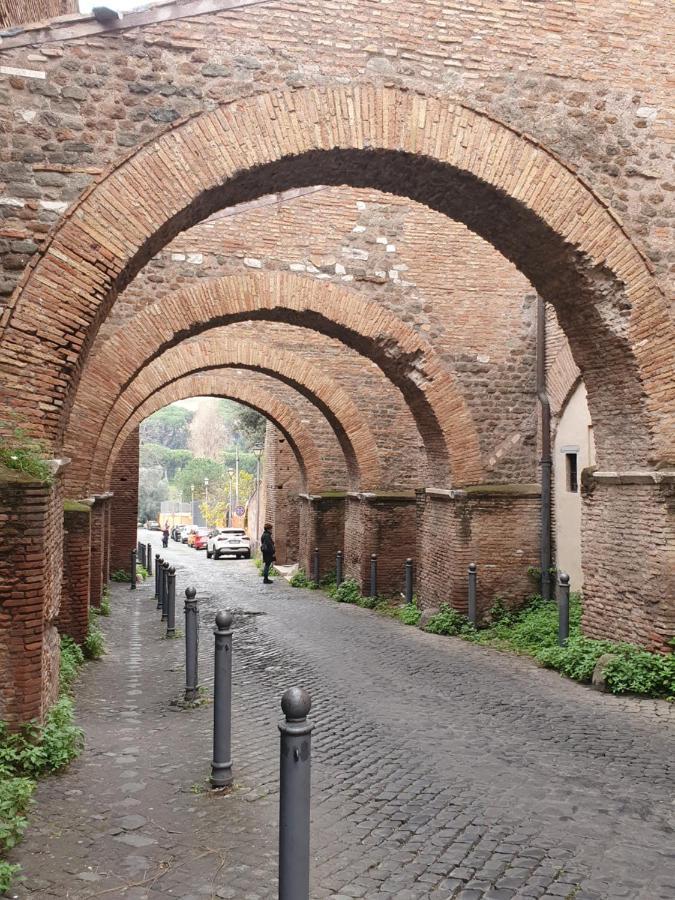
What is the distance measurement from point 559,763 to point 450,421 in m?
7.47

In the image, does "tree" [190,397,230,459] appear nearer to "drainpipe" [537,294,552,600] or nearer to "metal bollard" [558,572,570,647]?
"drainpipe" [537,294,552,600]

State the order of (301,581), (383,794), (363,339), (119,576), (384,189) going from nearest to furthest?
1. (383,794)
2. (384,189)
3. (363,339)
4. (301,581)
5. (119,576)

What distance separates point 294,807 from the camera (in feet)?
9.50

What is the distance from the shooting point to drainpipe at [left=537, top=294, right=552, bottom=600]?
12188 mm

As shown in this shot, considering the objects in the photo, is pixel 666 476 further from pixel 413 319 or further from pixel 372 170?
pixel 413 319

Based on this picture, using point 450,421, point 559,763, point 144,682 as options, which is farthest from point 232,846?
point 450,421

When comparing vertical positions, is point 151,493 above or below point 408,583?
above

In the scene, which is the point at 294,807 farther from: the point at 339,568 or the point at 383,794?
the point at 339,568

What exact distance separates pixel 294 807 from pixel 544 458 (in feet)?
33.3

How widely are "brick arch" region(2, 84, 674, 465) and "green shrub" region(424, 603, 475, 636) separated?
4405mm

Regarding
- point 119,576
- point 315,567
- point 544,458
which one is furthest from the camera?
point 119,576

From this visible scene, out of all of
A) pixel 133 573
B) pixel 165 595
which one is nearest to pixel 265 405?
pixel 133 573

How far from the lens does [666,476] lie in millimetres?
7465

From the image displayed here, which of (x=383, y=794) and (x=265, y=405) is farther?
(x=265, y=405)
